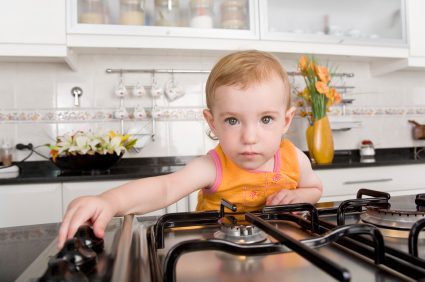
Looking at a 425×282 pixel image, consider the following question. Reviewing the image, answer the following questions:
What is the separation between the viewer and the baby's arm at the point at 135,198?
0.44 metres

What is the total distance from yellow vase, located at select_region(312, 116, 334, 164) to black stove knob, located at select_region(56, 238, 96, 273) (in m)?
1.76

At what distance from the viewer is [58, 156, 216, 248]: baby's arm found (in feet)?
1.44

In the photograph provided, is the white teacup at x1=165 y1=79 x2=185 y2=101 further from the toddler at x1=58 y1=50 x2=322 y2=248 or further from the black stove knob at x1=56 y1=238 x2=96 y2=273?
the black stove knob at x1=56 y1=238 x2=96 y2=273

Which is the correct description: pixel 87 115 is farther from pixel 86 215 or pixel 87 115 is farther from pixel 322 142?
pixel 86 215

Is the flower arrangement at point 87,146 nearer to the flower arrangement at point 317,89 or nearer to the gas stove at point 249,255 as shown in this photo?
the flower arrangement at point 317,89

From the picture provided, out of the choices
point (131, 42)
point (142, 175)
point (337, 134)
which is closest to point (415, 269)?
point (142, 175)

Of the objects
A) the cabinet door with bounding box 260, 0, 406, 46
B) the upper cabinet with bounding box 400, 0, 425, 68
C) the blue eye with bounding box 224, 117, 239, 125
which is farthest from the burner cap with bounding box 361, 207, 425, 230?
the upper cabinet with bounding box 400, 0, 425, 68

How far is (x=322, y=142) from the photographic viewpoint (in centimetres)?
196

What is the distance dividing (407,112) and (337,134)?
0.56 meters

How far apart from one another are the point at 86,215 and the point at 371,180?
5.59 feet

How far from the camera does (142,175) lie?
1555 mm

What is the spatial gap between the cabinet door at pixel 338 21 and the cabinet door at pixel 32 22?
3.28ft

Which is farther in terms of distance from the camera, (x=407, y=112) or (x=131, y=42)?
(x=407, y=112)

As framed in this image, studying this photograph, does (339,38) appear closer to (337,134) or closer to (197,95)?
(337,134)
